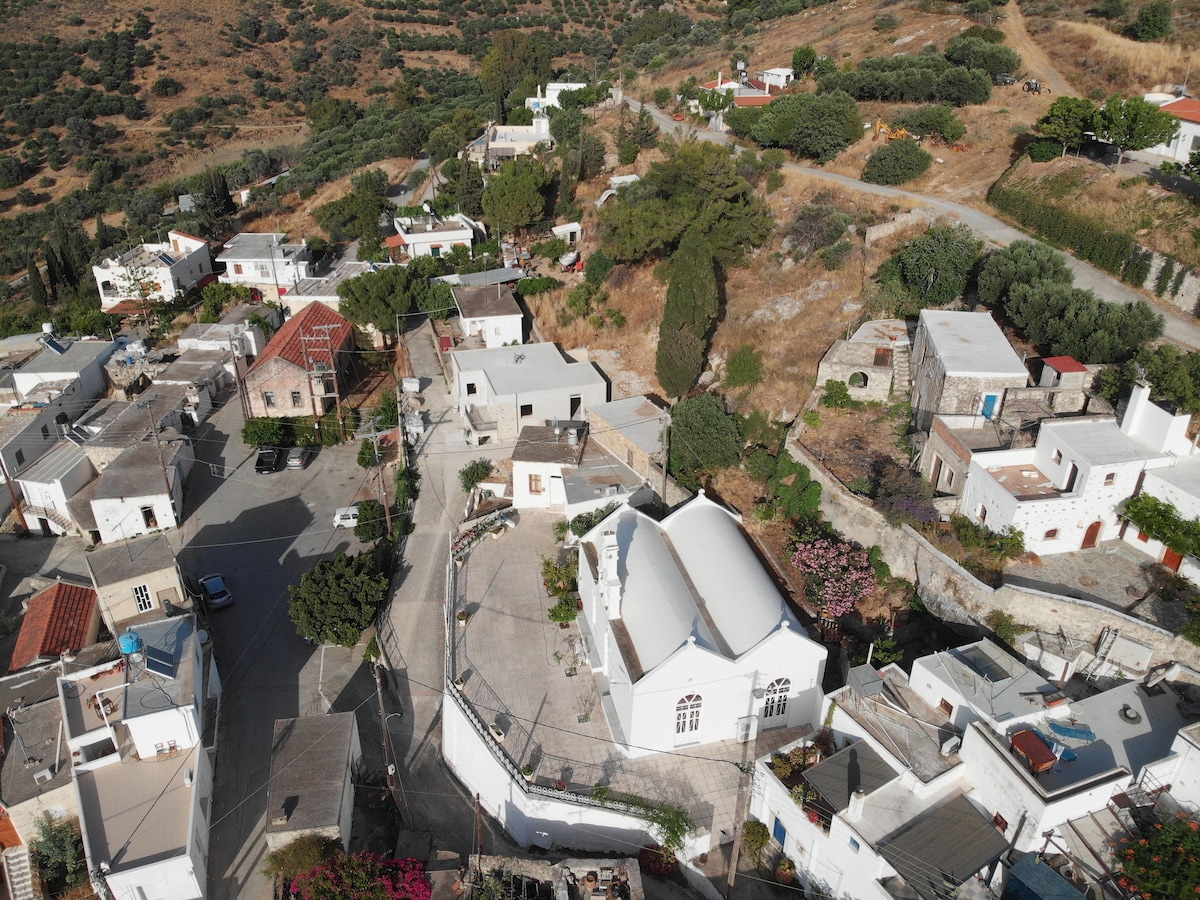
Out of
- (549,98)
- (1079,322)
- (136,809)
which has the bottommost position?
(136,809)

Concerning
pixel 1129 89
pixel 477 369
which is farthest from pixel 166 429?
pixel 1129 89

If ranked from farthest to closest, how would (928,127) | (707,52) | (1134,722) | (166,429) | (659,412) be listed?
(707,52) < (928,127) < (166,429) < (659,412) < (1134,722)

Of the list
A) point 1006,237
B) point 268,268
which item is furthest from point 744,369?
point 268,268

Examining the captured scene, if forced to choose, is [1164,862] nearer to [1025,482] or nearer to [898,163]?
[1025,482]

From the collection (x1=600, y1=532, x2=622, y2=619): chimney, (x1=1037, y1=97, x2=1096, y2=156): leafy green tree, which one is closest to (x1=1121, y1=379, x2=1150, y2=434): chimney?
(x1=600, y1=532, x2=622, y2=619): chimney

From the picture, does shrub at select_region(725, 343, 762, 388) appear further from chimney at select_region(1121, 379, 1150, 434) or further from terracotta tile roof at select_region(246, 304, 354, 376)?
terracotta tile roof at select_region(246, 304, 354, 376)

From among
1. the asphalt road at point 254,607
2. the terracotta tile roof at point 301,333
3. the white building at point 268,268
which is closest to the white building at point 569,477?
the asphalt road at point 254,607

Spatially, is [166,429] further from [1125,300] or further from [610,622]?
[1125,300]
